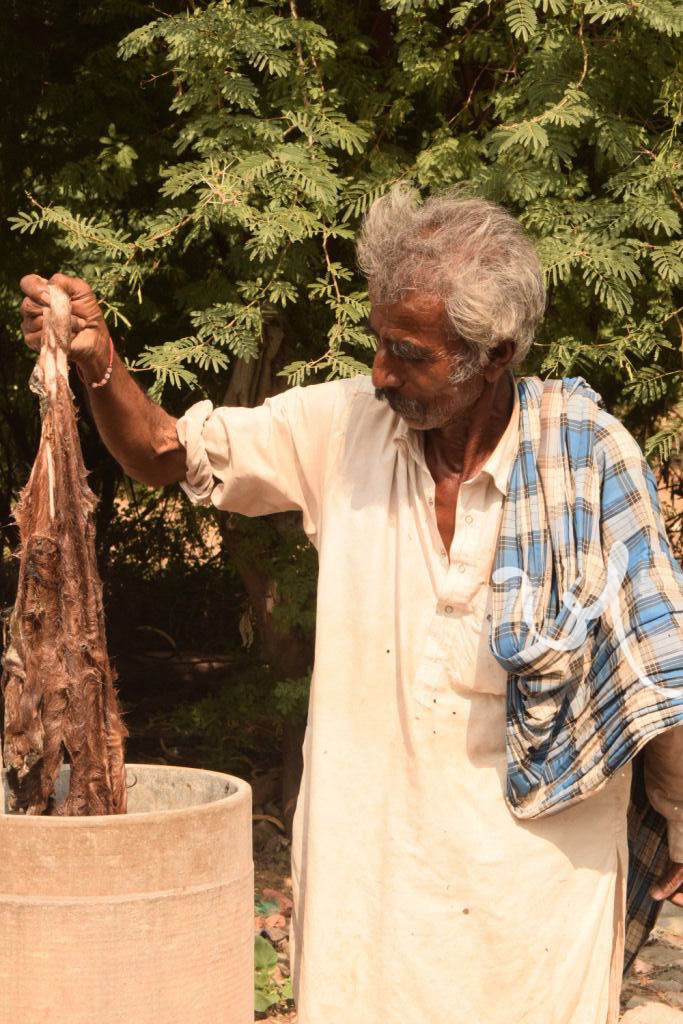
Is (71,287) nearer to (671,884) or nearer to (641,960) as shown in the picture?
(671,884)

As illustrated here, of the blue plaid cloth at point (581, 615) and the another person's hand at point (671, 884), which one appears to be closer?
the blue plaid cloth at point (581, 615)

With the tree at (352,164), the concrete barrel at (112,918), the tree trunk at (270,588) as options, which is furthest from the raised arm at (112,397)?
the tree trunk at (270,588)

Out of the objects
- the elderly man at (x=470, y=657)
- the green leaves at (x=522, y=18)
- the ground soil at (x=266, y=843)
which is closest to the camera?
the elderly man at (x=470, y=657)

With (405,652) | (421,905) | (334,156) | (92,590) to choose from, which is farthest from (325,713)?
(334,156)

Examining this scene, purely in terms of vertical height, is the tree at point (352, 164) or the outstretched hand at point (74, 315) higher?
the tree at point (352, 164)

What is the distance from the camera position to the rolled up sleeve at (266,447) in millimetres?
2682

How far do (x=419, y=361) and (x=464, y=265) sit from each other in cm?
19

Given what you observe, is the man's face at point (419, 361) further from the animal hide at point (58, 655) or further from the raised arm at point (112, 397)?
the animal hide at point (58, 655)

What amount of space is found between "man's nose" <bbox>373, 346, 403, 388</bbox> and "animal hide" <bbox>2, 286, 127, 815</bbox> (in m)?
0.56

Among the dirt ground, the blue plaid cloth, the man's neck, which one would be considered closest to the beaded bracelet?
the man's neck

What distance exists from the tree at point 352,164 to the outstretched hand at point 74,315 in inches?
58.8

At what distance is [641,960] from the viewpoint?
4688mm

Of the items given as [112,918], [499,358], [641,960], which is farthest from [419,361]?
[641,960]

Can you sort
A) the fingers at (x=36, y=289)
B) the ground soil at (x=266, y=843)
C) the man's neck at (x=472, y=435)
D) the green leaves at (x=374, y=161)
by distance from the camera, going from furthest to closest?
the ground soil at (x=266, y=843) < the green leaves at (x=374, y=161) < the man's neck at (x=472, y=435) < the fingers at (x=36, y=289)
